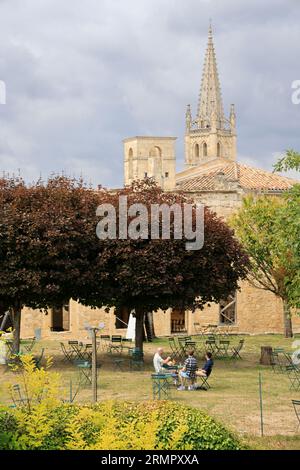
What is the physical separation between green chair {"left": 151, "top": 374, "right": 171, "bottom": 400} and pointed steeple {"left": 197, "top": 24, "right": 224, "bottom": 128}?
350ft

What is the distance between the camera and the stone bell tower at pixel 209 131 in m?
140

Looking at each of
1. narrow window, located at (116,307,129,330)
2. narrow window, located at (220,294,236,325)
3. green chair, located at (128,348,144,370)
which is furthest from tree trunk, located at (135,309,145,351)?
narrow window, located at (220,294,236,325)

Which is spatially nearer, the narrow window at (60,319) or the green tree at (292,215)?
the green tree at (292,215)

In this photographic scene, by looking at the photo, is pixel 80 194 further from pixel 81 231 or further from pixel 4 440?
pixel 4 440

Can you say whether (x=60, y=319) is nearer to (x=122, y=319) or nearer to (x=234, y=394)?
(x=122, y=319)

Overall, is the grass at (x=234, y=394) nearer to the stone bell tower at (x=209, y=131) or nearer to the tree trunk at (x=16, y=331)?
the tree trunk at (x=16, y=331)

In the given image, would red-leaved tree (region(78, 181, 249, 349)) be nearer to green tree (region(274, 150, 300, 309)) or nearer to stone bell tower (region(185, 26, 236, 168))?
green tree (region(274, 150, 300, 309))

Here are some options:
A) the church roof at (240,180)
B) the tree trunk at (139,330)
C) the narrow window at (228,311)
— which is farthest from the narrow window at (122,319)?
the tree trunk at (139,330)

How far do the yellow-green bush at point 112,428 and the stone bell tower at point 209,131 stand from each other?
124 metres

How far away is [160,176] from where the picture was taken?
161ft

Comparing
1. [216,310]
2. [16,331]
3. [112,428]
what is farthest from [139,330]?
[112,428]

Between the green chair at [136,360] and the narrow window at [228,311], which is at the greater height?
the narrow window at [228,311]

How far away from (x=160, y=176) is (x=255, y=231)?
14.2 m
